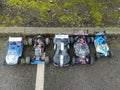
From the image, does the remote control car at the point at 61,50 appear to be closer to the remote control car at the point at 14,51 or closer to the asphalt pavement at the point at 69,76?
the asphalt pavement at the point at 69,76

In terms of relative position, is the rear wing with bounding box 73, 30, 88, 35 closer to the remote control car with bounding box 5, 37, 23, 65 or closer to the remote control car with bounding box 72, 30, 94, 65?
the remote control car with bounding box 72, 30, 94, 65

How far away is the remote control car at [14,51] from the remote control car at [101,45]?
1.61 meters

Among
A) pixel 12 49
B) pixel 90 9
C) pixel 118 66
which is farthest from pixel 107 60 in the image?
pixel 12 49

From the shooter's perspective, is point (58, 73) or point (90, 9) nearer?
point (58, 73)

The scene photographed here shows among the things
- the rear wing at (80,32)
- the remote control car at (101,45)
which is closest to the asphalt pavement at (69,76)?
the remote control car at (101,45)

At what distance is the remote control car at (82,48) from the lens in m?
4.66

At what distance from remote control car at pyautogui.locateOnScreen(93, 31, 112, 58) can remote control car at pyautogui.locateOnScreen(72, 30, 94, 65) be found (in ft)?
0.60

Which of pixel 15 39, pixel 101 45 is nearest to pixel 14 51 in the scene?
pixel 15 39

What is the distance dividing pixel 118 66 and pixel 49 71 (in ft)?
4.64

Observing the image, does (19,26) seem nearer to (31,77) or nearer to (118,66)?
(31,77)

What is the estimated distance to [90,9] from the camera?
578 centimetres

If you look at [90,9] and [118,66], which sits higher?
[90,9]

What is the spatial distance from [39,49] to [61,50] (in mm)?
459

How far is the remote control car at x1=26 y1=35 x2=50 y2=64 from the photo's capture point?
4664mm
